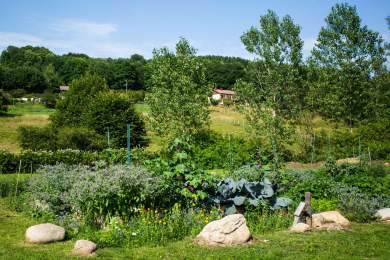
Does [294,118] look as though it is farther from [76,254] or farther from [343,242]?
[76,254]

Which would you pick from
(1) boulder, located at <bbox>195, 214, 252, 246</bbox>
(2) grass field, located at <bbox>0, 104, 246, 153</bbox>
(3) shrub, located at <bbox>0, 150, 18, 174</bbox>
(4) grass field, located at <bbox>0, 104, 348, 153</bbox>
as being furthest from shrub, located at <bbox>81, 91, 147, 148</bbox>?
(1) boulder, located at <bbox>195, 214, 252, 246</bbox>

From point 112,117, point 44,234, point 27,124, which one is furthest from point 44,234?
point 27,124

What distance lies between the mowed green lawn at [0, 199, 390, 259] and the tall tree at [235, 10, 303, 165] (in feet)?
68.3

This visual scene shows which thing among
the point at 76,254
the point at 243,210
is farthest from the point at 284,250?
the point at 76,254

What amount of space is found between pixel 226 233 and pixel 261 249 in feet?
2.52

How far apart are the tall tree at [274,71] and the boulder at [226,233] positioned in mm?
21369

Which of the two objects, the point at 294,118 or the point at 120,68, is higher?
the point at 120,68

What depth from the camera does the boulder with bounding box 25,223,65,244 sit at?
845 cm

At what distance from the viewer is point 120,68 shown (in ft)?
344

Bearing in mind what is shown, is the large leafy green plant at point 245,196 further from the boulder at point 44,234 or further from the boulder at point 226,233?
the boulder at point 44,234

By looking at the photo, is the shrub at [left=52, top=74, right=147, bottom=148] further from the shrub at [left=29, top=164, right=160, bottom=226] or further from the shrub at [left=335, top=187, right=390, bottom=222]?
→ the shrub at [left=29, top=164, right=160, bottom=226]

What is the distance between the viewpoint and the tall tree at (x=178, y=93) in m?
28.7

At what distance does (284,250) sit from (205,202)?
9.80 feet

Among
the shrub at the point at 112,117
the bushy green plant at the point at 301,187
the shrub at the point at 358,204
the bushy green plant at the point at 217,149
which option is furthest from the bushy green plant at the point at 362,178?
the shrub at the point at 112,117
